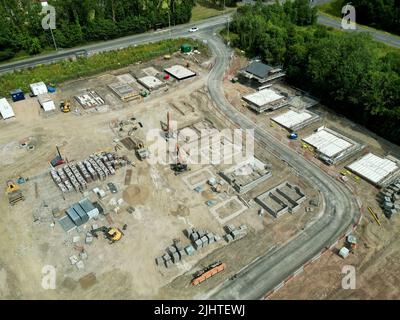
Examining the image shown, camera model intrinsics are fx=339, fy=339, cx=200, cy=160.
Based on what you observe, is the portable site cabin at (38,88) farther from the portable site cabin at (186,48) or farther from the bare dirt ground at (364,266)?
the bare dirt ground at (364,266)

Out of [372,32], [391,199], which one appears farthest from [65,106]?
[372,32]

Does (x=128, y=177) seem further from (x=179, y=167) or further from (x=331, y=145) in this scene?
(x=331, y=145)

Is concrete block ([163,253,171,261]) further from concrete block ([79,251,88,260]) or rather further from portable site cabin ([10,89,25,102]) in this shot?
portable site cabin ([10,89,25,102])

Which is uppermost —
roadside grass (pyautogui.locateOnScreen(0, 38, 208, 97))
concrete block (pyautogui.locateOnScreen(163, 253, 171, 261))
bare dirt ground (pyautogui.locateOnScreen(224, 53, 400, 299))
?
roadside grass (pyautogui.locateOnScreen(0, 38, 208, 97))

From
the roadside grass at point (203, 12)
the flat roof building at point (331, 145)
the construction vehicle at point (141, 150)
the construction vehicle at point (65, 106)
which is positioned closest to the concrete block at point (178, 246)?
the construction vehicle at point (141, 150)

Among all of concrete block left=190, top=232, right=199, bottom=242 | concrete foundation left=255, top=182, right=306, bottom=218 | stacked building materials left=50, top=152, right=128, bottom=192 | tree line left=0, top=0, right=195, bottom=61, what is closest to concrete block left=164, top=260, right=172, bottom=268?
concrete block left=190, top=232, right=199, bottom=242

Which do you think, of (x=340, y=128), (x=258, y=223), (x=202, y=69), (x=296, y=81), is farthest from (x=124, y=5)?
(x=258, y=223)
